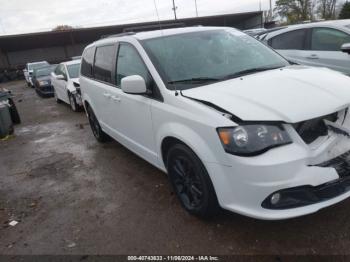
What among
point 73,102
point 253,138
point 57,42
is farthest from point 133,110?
point 57,42

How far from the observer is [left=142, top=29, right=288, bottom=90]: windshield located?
10.7 feet

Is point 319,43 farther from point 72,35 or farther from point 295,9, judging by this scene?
point 295,9

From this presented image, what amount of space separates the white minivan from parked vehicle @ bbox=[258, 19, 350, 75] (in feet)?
9.83

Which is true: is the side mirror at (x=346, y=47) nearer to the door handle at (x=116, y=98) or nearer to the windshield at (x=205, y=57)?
the windshield at (x=205, y=57)

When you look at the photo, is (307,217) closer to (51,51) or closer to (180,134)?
(180,134)

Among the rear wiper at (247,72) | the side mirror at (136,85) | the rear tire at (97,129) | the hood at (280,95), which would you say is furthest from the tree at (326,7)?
the side mirror at (136,85)

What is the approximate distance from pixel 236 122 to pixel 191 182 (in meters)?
0.87

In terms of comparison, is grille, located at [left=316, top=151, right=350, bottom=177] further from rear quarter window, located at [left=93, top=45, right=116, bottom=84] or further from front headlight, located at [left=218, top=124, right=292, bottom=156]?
rear quarter window, located at [left=93, top=45, right=116, bottom=84]

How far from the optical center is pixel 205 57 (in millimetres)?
3484

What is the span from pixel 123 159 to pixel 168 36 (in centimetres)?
225

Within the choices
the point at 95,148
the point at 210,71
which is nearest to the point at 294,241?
the point at 210,71

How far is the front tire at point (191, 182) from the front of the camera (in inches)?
110

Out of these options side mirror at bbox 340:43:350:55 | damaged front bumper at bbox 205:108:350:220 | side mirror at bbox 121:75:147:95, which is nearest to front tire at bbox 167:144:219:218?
damaged front bumper at bbox 205:108:350:220

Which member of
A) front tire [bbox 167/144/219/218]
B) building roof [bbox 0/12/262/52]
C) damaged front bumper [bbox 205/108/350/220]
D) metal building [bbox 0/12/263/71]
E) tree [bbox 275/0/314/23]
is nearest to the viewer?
damaged front bumper [bbox 205/108/350/220]
